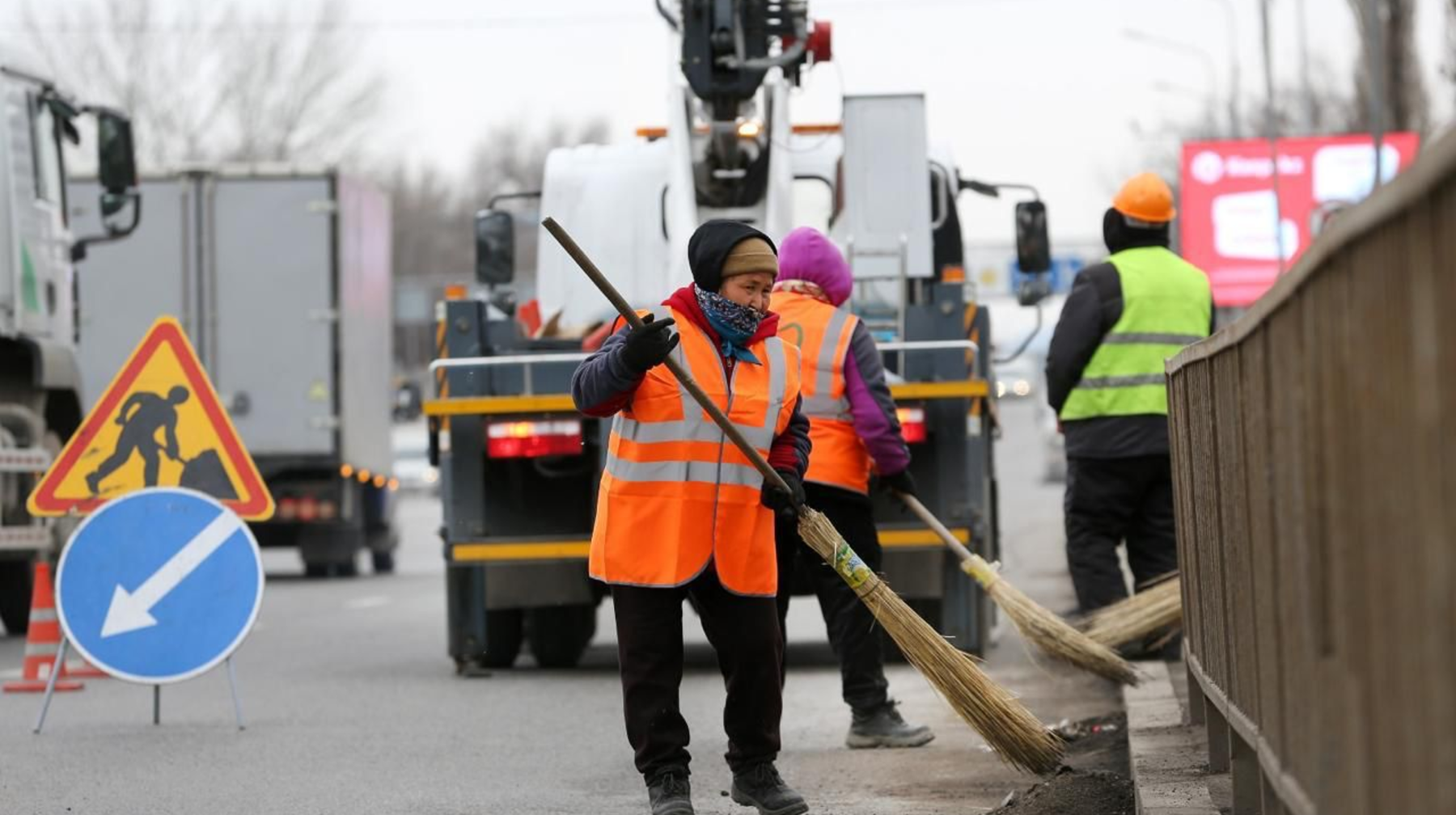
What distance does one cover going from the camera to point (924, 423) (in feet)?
38.4

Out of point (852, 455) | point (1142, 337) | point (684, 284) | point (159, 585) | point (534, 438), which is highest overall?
point (684, 284)

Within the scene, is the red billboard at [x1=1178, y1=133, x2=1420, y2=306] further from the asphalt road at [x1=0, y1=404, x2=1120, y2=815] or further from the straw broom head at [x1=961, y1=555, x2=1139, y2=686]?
the straw broom head at [x1=961, y1=555, x2=1139, y2=686]

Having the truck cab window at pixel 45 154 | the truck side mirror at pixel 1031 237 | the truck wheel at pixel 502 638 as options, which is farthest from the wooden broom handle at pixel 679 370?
the truck cab window at pixel 45 154

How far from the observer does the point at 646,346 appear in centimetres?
643

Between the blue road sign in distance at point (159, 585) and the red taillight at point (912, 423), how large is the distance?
308cm

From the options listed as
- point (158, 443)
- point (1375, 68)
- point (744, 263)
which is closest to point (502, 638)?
point (158, 443)

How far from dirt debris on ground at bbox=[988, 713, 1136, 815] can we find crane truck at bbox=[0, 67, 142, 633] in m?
7.58

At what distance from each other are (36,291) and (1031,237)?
559 centimetres

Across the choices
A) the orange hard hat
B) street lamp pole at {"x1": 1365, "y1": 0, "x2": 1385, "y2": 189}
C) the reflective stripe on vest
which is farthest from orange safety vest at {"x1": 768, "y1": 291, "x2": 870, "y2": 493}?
street lamp pole at {"x1": 1365, "y1": 0, "x2": 1385, "y2": 189}

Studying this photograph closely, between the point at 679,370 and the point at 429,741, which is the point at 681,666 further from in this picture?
the point at 429,741

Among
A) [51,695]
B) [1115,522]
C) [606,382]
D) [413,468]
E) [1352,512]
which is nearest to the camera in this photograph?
[1352,512]

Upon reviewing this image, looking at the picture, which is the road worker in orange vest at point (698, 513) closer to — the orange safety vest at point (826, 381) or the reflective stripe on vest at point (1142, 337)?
the orange safety vest at point (826, 381)

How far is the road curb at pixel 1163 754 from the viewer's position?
6.29 m

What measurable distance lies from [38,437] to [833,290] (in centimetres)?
703
